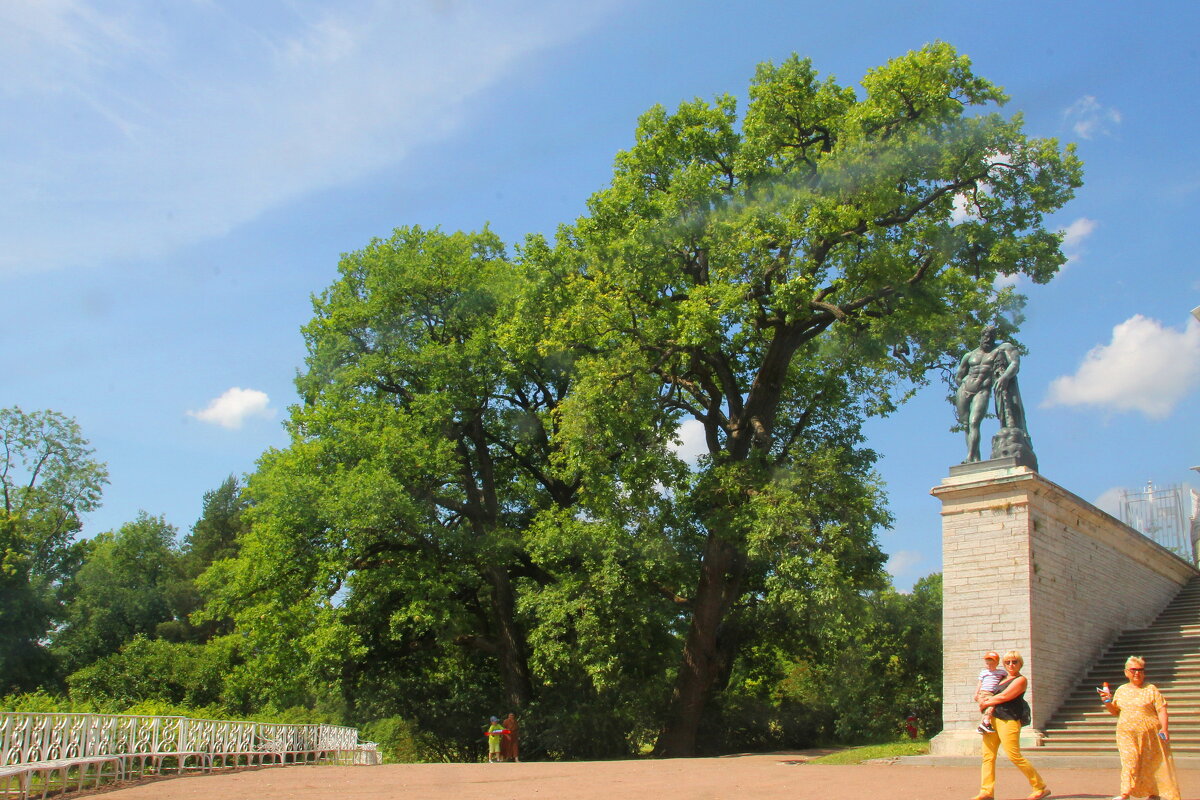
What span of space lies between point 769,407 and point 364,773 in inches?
434

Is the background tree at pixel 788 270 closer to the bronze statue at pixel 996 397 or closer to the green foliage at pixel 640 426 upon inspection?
the green foliage at pixel 640 426

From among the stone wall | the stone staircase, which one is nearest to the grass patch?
the stone wall

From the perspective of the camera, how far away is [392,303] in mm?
25125

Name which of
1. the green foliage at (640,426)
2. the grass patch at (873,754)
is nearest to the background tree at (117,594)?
the green foliage at (640,426)

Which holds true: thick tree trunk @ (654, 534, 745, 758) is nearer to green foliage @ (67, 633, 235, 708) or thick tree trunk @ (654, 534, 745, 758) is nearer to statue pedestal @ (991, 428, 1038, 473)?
statue pedestal @ (991, 428, 1038, 473)

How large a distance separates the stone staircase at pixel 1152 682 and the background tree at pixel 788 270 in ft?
14.7

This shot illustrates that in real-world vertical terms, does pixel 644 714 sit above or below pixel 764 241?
below

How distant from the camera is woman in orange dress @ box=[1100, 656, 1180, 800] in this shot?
822 cm

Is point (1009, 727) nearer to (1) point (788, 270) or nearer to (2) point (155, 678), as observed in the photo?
(1) point (788, 270)

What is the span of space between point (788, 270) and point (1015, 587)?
7703 mm

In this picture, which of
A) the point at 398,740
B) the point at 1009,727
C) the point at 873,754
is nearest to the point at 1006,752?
the point at 1009,727

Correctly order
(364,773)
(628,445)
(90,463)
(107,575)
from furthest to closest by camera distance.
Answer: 1. (107,575)
2. (90,463)
3. (628,445)
4. (364,773)

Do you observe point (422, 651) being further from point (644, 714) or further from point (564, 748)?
point (644, 714)

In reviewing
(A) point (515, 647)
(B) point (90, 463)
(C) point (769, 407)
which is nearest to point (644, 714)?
(A) point (515, 647)
